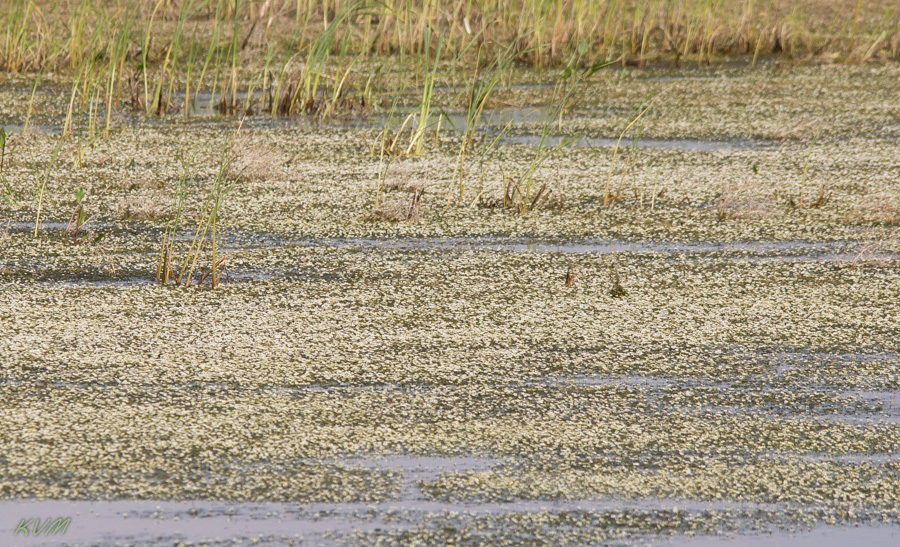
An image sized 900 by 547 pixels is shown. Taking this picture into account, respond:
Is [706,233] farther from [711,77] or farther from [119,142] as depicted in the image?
[711,77]

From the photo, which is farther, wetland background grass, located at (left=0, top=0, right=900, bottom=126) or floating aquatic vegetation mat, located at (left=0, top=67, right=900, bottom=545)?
wetland background grass, located at (left=0, top=0, right=900, bottom=126)

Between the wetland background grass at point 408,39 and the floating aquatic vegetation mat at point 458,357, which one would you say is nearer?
the floating aquatic vegetation mat at point 458,357

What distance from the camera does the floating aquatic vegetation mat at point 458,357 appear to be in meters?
1.64

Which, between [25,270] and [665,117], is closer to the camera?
[25,270]

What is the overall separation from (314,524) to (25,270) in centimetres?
145

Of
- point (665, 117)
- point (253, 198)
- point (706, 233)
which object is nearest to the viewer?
point (706, 233)

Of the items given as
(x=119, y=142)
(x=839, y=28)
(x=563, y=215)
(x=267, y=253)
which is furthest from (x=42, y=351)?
(x=839, y=28)

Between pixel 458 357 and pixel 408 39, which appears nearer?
pixel 458 357

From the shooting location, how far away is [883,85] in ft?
17.5

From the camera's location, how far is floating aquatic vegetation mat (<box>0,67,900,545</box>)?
64.6 inches

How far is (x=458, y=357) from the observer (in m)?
2.23

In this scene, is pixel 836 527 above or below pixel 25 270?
above

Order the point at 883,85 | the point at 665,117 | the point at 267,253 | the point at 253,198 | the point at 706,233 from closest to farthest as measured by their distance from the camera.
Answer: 1. the point at 267,253
2. the point at 706,233
3. the point at 253,198
4. the point at 665,117
5. the point at 883,85

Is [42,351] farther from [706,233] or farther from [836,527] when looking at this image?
[706,233]
